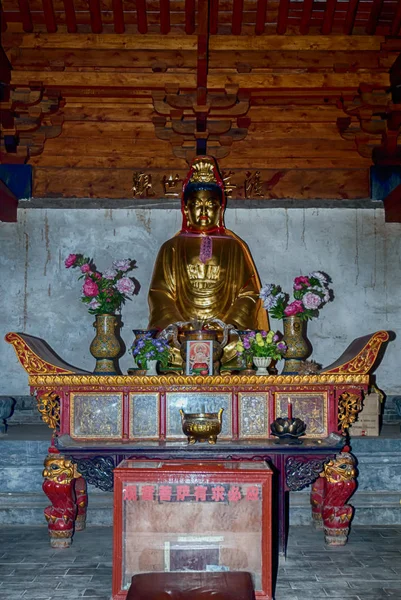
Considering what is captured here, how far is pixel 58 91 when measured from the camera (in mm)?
7059

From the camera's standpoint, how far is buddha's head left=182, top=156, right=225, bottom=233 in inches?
276

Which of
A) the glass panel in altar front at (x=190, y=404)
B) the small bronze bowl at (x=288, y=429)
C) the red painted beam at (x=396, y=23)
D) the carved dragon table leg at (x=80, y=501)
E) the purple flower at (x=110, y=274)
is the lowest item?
the carved dragon table leg at (x=80, y=501)

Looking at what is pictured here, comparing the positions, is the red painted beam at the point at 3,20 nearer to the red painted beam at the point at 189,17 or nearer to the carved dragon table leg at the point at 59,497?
the red painted beam at the point at 189,17

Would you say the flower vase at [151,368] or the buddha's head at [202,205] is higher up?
the buddha's head at [202,205]

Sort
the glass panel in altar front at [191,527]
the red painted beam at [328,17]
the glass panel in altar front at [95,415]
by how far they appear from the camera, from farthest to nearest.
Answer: the red painted beam at [328,17] < the glass panel in altar front at [95,415] < the glass panel in altar front at [191,527]

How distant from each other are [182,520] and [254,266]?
13.4 ft

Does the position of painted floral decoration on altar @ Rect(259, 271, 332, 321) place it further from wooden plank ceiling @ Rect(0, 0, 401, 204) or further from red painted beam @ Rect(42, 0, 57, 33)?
red painted beam @ Rect(42, 0, 57, 33)

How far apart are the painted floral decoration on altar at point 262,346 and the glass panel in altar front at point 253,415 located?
38 centimetres

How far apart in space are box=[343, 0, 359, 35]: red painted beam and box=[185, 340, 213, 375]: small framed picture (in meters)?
3.48

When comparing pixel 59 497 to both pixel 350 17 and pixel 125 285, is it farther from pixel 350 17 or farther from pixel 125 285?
pixel 350 17

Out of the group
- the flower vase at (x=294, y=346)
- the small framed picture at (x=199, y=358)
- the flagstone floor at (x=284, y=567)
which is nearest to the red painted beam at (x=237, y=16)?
the flower vase at (x=294, y=346)

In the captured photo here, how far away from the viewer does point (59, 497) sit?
15.3 feet

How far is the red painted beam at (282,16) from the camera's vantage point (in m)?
6.52

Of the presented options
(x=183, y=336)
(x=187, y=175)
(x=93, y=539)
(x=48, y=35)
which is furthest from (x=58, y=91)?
(x=93, y=539)
